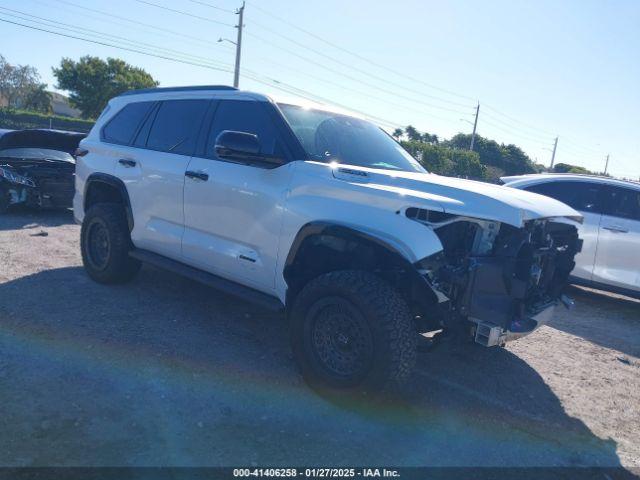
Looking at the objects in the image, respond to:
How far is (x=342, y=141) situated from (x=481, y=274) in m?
1.74

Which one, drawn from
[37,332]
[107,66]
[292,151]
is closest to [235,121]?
[292,151]

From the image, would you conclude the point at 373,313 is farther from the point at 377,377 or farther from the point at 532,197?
the point at 532,197

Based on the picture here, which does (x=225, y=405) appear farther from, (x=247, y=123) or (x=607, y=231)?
(x=607, y=231)

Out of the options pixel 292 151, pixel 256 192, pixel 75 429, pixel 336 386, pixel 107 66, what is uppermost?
pixel 107 66

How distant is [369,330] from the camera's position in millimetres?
3256

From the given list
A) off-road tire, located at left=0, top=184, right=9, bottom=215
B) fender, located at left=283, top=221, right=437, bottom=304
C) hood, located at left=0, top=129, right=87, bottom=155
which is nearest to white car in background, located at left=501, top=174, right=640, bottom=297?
fender, located at left=283, top=221, right=437, bottom=304

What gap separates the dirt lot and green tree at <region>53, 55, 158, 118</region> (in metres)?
47.1

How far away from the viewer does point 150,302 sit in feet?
17.4

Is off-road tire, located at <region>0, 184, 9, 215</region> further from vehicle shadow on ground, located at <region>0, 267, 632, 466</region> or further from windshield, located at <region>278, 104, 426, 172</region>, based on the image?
windshield, located at <region>278, 104, 426, 172</region>

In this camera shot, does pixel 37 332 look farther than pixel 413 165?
No

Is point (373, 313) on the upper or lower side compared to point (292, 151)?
lower

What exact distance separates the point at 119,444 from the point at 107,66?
52004 millimetres

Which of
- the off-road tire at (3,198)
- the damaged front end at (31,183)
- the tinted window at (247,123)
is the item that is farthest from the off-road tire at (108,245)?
the off-road tire at (3,198)

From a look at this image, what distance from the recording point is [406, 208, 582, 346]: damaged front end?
3.23 metres
